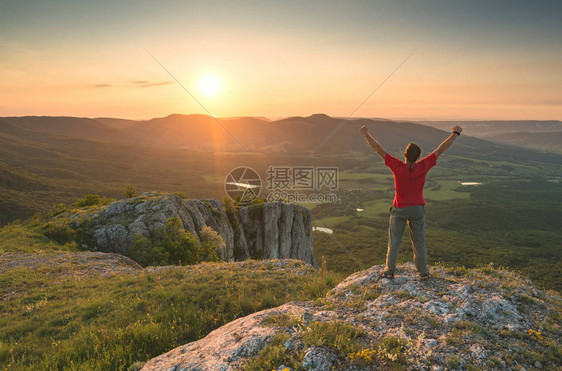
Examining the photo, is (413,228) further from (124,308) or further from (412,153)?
(124,308)

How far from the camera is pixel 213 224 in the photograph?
31.7 m

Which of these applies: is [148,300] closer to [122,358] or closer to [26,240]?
[122,358]

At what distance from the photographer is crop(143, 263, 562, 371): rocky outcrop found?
15.2ft

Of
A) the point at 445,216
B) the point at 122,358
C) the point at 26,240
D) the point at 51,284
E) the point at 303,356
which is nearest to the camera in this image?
the point at 303,356

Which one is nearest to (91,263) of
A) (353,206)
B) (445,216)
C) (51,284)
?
(51,284)

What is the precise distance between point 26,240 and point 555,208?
23132cm

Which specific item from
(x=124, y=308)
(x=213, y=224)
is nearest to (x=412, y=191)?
(x=124, y=308)

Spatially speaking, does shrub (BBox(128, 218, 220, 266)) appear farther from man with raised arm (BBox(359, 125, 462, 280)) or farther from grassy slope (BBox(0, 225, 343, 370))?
man with raised arm (BBox(359, 125, 462, 280))

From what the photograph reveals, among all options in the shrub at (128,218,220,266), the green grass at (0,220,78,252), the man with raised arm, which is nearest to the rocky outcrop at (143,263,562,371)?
the man with raised arm

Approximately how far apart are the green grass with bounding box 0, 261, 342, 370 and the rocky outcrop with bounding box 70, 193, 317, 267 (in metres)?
6.99

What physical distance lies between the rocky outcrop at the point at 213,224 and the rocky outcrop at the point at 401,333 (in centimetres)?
1709

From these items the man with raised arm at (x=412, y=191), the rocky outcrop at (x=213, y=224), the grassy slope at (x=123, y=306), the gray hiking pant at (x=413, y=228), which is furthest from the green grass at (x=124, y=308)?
the rocky outcrop at (x=213, y=224)

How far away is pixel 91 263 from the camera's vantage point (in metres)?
15.4

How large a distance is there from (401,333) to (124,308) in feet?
28.0
